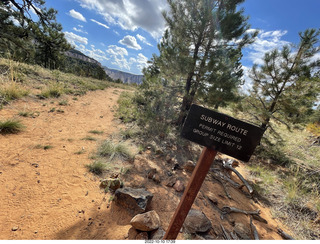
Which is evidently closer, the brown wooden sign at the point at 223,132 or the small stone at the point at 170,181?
the brown wooden sign at the point at 223,132

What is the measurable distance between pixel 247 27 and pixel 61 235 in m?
8.02

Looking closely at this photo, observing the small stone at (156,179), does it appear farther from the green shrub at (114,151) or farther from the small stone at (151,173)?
the green shrub at (114,151)

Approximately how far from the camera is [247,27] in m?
5.41

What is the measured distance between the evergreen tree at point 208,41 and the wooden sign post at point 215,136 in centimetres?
412

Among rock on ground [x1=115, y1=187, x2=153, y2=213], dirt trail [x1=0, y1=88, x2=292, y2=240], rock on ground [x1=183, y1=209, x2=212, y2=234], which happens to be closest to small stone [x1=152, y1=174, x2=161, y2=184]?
dirt trail [x1=0, y1=88, x2=292, y2=240]

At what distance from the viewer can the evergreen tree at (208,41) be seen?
4977 millimetres

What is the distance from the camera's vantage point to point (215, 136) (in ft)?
4.68

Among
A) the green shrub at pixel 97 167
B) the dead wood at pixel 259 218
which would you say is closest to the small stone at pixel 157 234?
the green shrub at pixel 97 167

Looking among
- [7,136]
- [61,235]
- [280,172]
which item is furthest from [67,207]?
[280,172]

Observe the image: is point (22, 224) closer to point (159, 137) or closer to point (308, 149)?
point (159, 137)

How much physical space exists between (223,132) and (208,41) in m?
5.72

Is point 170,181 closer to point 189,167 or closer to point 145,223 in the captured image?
point 189,167

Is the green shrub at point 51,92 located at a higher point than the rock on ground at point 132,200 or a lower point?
higher

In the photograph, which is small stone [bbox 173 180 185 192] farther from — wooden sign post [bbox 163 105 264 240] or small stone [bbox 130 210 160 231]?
wooden sign post [bbox 163 105 264 240]
